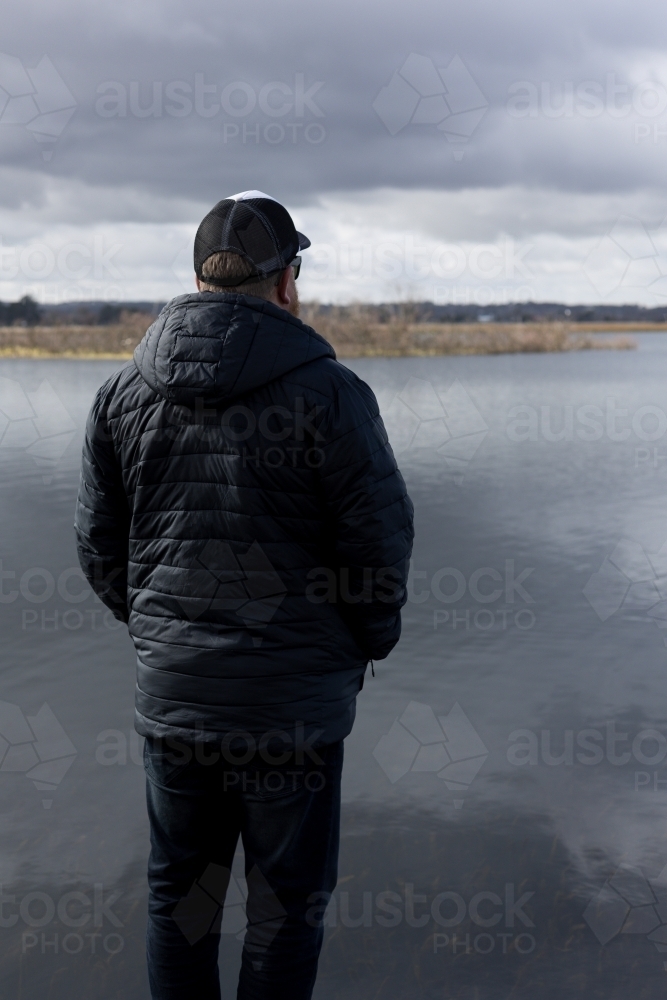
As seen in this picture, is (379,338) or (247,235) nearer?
(247,235)

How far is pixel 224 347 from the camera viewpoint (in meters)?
1.62

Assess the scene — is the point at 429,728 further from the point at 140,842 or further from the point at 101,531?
the point at 101,531

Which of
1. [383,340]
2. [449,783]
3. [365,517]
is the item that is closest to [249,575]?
[365,517]

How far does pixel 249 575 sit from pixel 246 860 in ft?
1.79

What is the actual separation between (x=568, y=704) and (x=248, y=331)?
2.66 metres

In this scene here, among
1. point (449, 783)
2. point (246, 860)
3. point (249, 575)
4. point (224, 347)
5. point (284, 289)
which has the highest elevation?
point (284, 289)

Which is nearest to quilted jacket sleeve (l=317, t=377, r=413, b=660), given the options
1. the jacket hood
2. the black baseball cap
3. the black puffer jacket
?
the black puffer jacket

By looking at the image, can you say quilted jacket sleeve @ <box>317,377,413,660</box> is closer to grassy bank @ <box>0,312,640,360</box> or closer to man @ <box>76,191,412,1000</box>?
man @ <box>76,191,412,1000</box>

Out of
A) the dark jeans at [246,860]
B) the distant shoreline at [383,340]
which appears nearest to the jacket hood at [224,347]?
the dark jeans at [246,860]

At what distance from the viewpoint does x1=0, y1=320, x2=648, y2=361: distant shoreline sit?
104 feet

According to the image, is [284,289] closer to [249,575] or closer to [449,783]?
[249,575]

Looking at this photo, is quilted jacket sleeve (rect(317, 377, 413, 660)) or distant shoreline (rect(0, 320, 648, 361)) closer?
quilted jacket sleeve (rect(317, 377, 413, 660))

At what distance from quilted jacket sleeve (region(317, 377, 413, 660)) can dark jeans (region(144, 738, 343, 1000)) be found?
0.87 ft

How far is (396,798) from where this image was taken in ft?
9.95
